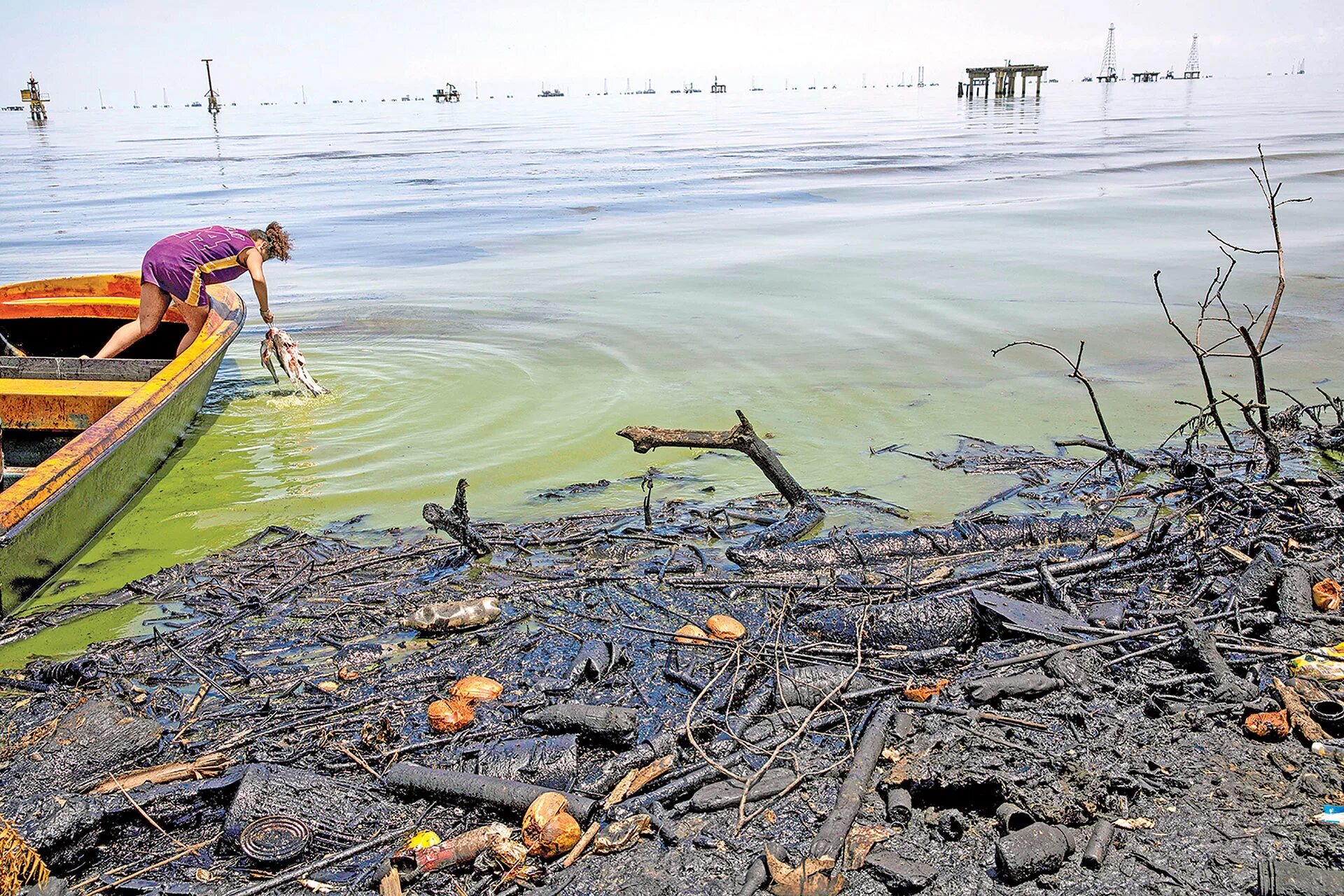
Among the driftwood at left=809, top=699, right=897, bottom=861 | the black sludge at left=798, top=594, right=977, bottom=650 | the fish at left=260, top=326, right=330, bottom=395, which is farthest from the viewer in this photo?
the fish at left=260, top=326, right=330, bottom=395

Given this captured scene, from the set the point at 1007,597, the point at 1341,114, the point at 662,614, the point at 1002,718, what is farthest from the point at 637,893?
the point at 1341,114

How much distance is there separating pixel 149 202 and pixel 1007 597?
79.3ft

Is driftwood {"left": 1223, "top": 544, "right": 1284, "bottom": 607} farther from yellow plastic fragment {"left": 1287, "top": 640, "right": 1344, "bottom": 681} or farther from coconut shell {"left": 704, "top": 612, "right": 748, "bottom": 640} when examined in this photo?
coconut shell {"left": 704, "top": 612, "right": 748, "bottom": 640}

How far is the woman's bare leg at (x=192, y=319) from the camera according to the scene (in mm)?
7953

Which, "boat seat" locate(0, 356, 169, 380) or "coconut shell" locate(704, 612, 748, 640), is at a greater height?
"boat seat" locate(0, 356, 169, 380)

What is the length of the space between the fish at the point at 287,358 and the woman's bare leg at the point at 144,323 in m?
0.85

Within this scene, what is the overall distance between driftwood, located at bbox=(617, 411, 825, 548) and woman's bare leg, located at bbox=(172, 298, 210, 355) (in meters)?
4.71

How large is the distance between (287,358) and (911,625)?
20.0ft

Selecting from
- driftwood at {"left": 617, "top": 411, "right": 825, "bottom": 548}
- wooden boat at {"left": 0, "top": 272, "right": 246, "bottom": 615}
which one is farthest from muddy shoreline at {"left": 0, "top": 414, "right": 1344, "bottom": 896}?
wooden boat at {"left": 0, "top": 272, "right": 246, "bottom": 615}

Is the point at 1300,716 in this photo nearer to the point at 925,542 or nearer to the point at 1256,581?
the point at 1256,581

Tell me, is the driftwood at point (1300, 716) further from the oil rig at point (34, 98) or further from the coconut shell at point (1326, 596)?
the oil rig at point (34, 98)

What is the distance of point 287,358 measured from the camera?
805cm

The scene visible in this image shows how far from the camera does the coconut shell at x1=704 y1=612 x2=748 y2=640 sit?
160 inches

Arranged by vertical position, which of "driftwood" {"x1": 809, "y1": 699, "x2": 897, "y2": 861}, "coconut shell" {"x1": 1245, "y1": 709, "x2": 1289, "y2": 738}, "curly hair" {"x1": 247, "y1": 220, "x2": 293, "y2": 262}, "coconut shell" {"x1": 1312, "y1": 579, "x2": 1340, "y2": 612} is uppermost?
"curly hair" {"x1": 247, "y1": 220, "x2": 293, "y2": 262}
